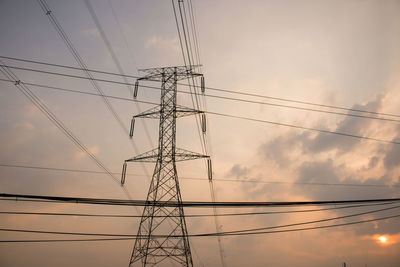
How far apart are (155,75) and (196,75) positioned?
3.65 meters

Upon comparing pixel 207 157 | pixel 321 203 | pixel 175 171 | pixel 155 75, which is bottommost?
pixel 321 203

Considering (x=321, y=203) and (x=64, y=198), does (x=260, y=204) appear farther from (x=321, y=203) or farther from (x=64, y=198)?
(x=64, y=198)

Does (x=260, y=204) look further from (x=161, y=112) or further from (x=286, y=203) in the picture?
(x=161, y=112)

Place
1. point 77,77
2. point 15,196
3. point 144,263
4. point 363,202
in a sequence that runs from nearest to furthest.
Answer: point 15,196 → point 363,202 → point 77,77 → point 144,263

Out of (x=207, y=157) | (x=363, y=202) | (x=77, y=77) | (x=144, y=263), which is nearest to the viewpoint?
(x=363, y=202)

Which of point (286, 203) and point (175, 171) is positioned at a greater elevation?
point (175, 171)

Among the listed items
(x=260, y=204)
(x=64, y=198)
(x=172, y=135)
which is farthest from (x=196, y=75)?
(x=64, y=198)

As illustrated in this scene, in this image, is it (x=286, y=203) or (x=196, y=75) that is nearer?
(x=286, y=203)

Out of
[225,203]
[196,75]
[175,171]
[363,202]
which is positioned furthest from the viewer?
[196,75]

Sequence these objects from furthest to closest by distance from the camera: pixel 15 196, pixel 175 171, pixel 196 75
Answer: pixel 196 75 → pixel 175 171 → pixel 15 196

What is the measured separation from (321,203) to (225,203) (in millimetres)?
3734

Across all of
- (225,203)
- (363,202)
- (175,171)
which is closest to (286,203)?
(225,203)

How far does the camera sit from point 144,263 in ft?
59.3

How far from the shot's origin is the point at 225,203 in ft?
31.0
